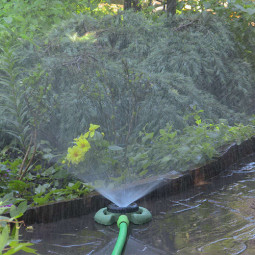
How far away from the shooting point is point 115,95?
461 centimetres

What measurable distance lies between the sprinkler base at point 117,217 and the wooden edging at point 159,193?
193mm

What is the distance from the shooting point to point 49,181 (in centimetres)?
388

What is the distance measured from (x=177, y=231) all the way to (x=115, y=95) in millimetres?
→ 2110

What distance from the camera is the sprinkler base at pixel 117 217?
117 inches

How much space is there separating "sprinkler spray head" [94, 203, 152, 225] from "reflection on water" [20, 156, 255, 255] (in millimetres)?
43

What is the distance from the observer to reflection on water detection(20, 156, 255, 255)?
2.55 meters

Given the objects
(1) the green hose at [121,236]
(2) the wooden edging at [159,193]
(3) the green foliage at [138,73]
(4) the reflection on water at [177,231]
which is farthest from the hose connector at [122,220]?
(3) the green foliage at [138,73]

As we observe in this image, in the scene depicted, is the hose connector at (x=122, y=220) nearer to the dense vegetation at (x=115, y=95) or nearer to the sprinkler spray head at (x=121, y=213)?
the sprinkler spray head at (x=121, y=213)

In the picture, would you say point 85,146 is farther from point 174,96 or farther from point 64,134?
point 174,96

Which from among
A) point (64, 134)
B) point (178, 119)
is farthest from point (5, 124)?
point (178, 119)

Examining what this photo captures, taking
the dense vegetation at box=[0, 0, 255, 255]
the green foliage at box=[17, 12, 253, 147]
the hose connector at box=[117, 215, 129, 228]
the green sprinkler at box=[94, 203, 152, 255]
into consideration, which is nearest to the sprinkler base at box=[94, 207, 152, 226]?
the green sprinkler at box=[94, 203, 152, 255]

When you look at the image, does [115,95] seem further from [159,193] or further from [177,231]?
[177,231]

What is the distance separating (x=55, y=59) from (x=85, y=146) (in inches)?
69.6

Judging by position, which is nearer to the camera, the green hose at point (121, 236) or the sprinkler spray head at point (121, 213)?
the green hose at point (121, 236)
